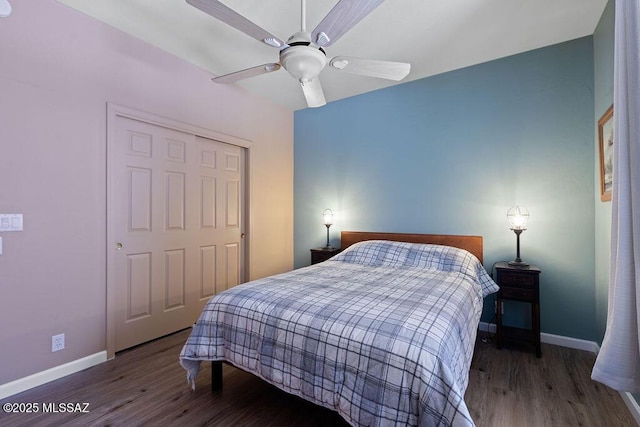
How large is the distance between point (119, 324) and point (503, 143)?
155 inches

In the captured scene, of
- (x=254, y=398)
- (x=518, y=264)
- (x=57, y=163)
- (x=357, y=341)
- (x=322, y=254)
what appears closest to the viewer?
(x=357, y=341)

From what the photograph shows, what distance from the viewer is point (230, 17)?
167 centimetres

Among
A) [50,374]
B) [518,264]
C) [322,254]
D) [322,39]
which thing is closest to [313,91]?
[322,39]

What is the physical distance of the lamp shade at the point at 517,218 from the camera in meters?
2.69

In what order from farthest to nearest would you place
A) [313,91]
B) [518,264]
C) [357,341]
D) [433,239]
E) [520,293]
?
[433,239] < [518,264] < [520,293] < [313,91] < [357,341]

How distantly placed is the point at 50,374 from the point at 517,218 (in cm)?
392

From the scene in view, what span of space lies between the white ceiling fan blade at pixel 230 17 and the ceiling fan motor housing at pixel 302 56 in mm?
81

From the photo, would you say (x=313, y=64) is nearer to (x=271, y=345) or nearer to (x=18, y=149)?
(x=271, y=345)

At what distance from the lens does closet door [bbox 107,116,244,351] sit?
2.58 meters

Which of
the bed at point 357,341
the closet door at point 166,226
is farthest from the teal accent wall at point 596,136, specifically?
the closet door at point 166,226

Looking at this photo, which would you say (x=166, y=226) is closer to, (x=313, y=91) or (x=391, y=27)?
(x=313, y=91)

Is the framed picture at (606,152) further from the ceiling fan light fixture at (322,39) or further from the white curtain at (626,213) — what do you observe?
the ceiling fan light fixture at (322,39)

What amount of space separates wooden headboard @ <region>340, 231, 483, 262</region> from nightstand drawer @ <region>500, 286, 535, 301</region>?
468 mm

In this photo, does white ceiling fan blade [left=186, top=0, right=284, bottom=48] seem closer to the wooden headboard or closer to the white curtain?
the white curtain
